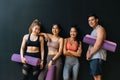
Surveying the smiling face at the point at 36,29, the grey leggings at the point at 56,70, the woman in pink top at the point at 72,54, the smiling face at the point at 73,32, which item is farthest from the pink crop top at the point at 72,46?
the smiling face at the point at 36,29

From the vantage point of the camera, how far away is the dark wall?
4566 mm

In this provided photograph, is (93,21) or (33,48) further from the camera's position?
(33,48)

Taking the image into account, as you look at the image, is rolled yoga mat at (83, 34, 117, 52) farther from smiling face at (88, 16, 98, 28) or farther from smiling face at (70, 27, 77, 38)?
smiling face at (70, 27, 77, 38)

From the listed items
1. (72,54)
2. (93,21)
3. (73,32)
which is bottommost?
(72,54)

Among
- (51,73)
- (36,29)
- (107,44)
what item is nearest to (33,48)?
(36,29)

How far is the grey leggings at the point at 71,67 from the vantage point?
443 cm

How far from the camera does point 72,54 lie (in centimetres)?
445

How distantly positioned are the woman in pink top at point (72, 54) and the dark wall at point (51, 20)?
0.17 meters

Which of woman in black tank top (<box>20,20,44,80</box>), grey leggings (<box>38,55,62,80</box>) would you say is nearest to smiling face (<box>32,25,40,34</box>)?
woman in black tank top (<box>20,20,44,80</box>)

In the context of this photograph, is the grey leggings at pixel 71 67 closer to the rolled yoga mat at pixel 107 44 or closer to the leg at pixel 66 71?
the leg at pixel 66 71

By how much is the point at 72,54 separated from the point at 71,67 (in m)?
0.23

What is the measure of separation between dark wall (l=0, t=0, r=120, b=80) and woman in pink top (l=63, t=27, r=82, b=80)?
0.17 m

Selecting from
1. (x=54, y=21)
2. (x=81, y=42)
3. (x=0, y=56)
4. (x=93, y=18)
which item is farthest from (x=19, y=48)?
(x=93, y=18)

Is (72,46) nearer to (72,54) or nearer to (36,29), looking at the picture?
(72,54)
